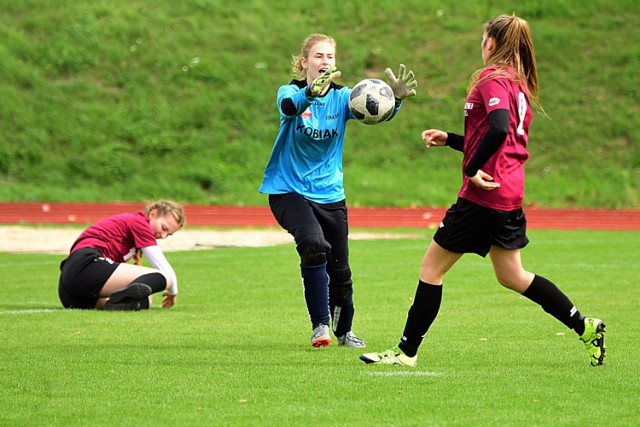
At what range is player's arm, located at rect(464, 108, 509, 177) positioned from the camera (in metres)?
6.41

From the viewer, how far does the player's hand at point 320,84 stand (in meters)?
7.37

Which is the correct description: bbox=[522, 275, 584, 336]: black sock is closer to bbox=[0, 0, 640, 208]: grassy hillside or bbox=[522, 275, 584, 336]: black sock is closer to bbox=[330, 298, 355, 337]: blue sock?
bbox=[330, 298, 355, 337]: blue sock

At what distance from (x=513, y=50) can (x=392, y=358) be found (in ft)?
6.43

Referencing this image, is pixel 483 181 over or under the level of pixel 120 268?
over

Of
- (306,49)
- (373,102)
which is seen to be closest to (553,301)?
(373,102)

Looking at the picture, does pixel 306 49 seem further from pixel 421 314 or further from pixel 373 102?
pixel 421 314

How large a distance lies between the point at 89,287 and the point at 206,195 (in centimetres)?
1969

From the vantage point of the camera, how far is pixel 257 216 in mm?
25109

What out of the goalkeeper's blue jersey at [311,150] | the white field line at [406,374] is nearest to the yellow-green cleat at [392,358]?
the white field line at [406,374]

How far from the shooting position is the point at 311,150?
26.2ft

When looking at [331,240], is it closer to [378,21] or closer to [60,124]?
[60,124]

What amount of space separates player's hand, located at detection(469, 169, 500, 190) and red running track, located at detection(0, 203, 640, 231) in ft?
55.5

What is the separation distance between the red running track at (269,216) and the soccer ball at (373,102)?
1557 centimetres

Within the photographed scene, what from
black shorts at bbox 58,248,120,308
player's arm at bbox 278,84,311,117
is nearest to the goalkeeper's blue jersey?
player's arm at bbox 278,84,311,117
